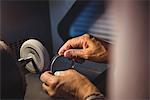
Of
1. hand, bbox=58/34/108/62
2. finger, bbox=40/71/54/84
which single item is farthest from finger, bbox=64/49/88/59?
finger, bbox=40/71/54/84

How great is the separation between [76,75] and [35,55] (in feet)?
1.05

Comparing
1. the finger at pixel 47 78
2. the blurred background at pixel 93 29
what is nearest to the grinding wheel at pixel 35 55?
the blurred background at pixel 93 29

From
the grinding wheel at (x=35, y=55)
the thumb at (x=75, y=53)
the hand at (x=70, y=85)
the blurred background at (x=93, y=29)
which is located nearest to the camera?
the blurred background at (x=93, y=29)

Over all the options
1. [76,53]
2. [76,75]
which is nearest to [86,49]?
[76,53]

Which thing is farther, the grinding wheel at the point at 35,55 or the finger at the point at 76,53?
the grinding wheel at the point at 35,55

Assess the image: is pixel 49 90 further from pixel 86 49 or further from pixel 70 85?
pixel 86 49

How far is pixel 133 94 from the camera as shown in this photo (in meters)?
0.53

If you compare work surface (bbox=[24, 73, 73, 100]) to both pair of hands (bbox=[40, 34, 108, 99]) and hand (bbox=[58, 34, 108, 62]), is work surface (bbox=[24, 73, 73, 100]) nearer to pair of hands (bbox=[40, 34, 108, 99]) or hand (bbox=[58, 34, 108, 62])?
pair of hands (bbox=[40, 34, 108, 99])

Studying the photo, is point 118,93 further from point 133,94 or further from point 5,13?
point 5,13

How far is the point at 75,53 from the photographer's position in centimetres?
88

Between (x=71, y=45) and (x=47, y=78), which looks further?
(x=71, y=45)

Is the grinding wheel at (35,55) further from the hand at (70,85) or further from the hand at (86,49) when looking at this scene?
the hand at (70,85)

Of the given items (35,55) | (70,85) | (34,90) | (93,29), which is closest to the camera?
(70,85)

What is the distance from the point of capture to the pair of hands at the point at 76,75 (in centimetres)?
72
